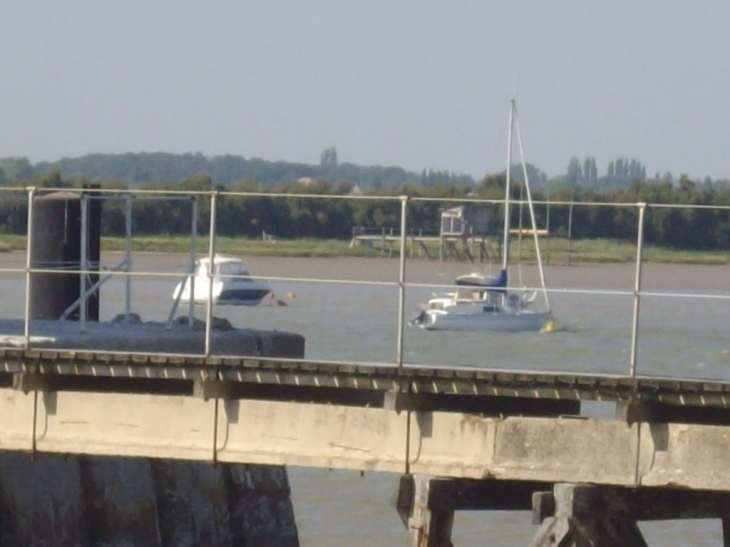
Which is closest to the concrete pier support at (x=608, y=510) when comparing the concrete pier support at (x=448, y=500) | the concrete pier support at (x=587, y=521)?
the concrete pier support at (x=587, y=521)

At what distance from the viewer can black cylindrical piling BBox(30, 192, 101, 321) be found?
15.0m

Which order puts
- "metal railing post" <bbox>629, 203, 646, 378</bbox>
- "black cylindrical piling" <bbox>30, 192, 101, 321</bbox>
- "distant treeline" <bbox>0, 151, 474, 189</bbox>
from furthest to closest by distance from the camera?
"distant treeline" <bbox>0, 151, 474, 189</bbox> → "black cylindrical piling" <bbox>30, 192, 101, 321</bbox> → "metal railing post" <bbox>629, 203, 646, 378</bbox>

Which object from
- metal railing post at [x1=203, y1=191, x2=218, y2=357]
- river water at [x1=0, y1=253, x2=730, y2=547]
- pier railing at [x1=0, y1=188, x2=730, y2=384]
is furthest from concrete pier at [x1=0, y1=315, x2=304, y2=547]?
river water at [x1=0, y1=253, x2=730, y2=547]

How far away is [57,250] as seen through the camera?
595 inches

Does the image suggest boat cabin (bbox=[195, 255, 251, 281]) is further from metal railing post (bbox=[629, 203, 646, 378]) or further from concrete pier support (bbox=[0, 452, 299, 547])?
metal railing post (bbox=[629, 203, 646, 378])

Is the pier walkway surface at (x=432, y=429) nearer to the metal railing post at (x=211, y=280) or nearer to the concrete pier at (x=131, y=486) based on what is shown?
the concrete pier at (x=131, y=486)

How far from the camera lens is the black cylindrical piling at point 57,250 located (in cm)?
1495

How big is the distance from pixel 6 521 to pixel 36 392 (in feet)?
7.06

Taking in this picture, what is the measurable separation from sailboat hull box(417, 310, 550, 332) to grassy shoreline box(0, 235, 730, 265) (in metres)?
1.80

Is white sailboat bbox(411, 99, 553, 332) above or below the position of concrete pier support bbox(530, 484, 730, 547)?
below

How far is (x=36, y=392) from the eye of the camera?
10.1 meters

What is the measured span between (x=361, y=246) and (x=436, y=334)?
17.1 m

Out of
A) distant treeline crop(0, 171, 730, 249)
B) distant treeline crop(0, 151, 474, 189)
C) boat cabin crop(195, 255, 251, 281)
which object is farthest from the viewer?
distant treeline crop(0, 151, 474, 189)

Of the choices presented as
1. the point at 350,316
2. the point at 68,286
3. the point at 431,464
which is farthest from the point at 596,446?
the point at 350,316
